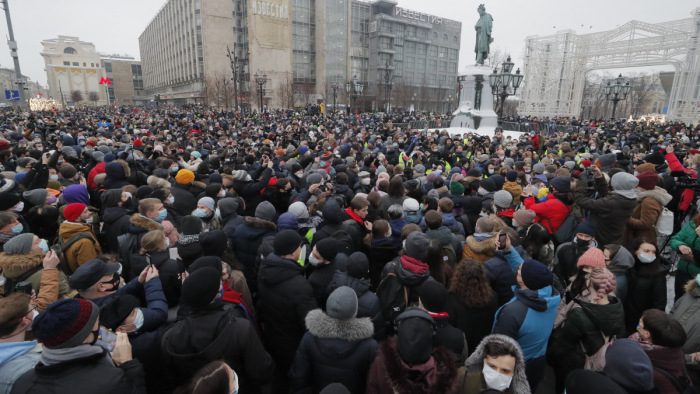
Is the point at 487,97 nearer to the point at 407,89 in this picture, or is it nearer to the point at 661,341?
the point at 661,341

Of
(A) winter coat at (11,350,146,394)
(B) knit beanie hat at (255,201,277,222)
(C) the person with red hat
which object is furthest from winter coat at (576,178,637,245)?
(C) the person with red hat

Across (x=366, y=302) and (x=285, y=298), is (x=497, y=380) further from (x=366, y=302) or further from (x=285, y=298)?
(x=285, y=298)

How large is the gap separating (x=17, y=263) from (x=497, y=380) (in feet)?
13.4

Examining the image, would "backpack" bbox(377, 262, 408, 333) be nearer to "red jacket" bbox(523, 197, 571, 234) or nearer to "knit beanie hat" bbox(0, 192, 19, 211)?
"red jacket" bbox(523, 197, 571, 234)

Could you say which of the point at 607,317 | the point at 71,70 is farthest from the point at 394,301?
the point at 71,70

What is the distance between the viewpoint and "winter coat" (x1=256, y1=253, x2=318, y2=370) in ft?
10.4

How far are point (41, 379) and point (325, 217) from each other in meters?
3.09

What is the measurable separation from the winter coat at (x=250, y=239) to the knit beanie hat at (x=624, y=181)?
4.68 metres

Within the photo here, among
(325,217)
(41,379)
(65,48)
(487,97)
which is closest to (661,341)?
(325,217)

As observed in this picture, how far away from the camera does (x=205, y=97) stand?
2340 inches

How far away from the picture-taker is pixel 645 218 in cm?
497

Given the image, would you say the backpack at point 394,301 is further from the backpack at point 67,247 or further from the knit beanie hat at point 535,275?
the backpack at point 67,247

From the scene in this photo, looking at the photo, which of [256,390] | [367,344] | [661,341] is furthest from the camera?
[256,390]

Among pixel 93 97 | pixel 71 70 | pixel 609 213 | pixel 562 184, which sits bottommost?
pixel 609 213
